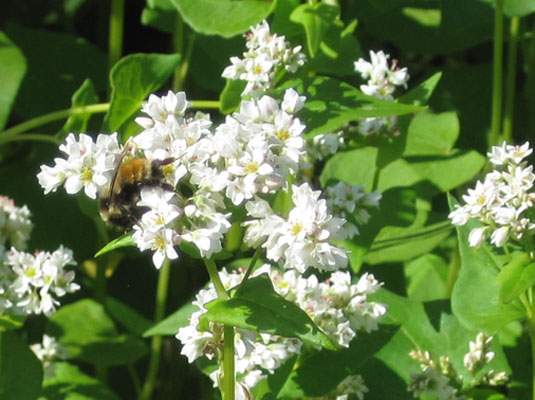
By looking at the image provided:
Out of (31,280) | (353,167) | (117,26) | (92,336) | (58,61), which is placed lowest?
(92,336)

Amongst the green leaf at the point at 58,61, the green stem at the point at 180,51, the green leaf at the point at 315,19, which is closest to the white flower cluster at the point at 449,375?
the green leaf at the point at 315,19

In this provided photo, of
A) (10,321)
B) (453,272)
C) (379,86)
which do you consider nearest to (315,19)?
(379,86)

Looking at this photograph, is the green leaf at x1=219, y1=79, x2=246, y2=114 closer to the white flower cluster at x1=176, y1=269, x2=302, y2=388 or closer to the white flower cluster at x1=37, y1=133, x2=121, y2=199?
the white flower cluster at x1=176, y1=269, x2=302, y2=388

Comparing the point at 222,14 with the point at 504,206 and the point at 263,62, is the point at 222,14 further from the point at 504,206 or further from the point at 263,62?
the point at 504,206

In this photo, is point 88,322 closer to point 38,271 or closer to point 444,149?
point 38,271

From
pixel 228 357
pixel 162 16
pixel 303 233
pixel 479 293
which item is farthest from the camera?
pixel 162 16

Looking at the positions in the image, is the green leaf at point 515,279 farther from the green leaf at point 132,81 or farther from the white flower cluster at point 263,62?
the green leaf at point 132,81
